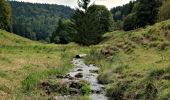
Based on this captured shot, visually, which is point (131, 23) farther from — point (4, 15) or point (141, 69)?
point (141, 69)

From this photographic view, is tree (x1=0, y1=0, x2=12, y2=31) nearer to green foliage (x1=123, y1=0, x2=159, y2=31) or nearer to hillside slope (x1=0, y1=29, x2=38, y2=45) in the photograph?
hillside slope (x1=0, y1=29, x2=38, y2=45)

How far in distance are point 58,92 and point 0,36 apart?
49173 mm

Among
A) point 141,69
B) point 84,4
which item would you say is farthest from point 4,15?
point 141,69

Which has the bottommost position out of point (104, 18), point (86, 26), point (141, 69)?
point (104, 18)

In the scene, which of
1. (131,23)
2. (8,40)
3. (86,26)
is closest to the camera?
(8,40)

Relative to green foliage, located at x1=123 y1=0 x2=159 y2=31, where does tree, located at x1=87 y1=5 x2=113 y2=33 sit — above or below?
below

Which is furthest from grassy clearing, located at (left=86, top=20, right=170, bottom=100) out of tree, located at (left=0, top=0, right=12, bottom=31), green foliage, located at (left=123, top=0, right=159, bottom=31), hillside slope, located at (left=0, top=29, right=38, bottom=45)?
tree, located at (left=0, top=0, right=12, bottom=31)

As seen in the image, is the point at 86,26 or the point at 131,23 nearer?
the point at 86,26

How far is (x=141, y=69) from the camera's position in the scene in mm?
26500

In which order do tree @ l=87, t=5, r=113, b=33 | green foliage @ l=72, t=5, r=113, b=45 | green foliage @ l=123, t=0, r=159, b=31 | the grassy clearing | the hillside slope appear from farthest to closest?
1. tree @ l=87, t=5, r=113, b=33
2. green foliage @ l=123, t=0, r=159, b=31
3. green foliage @ l=72, t=5, r=113, b=45
4. the hillside slope
5. the grassy clearing

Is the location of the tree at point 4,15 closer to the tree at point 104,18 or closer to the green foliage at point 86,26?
the green foliage at point 86,26

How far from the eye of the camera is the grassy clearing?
2034cm

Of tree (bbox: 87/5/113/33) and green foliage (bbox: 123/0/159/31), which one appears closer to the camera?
green foliage (bbox: 123/0/159/31)

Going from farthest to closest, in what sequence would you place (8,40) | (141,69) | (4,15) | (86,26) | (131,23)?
(4,15) → (131,23) → (86,26) → (8,40) → (141,69)
